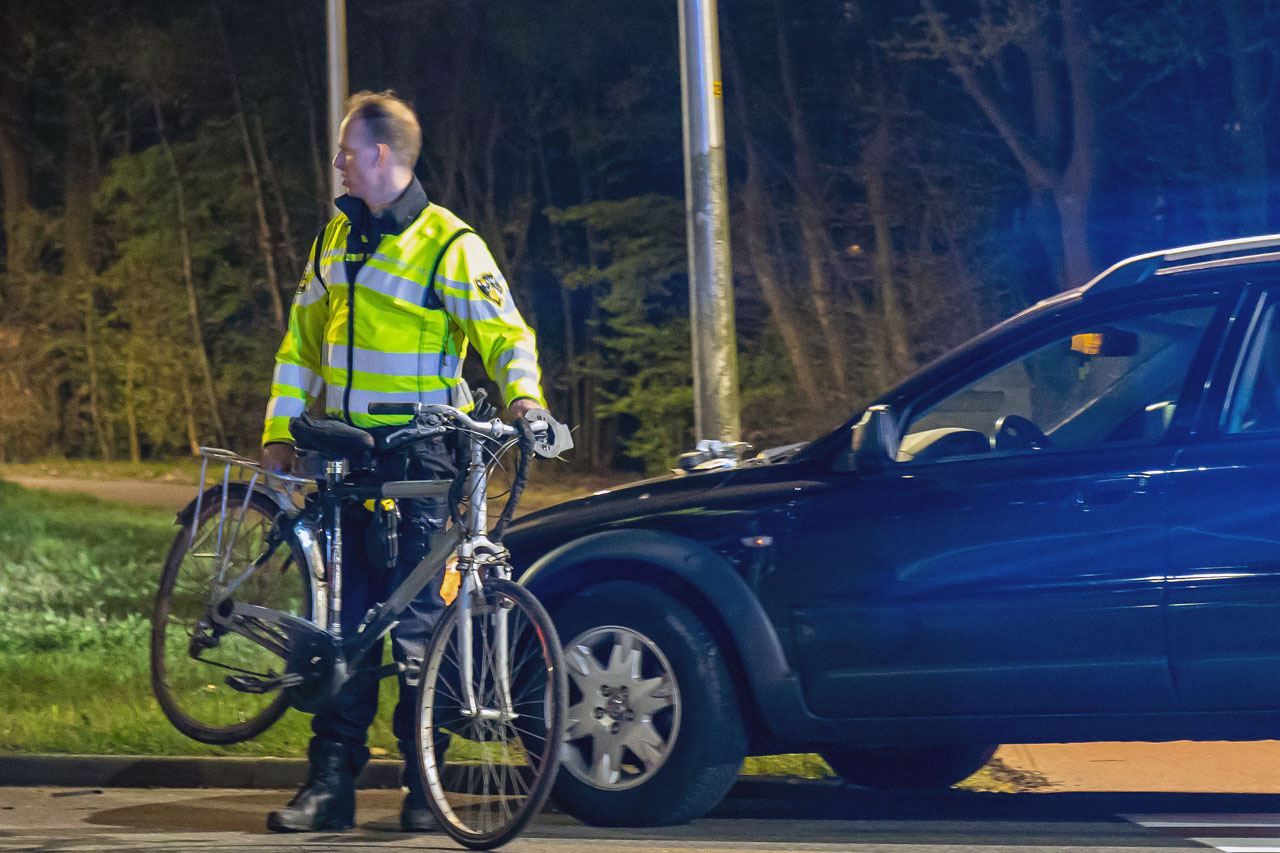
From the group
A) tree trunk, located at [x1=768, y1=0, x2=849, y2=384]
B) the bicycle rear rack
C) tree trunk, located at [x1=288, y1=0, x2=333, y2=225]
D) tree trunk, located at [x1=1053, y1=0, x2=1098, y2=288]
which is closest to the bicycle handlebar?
the bicycle rear rack

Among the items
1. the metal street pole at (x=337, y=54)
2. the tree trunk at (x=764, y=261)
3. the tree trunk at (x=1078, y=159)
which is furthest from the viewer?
the tree trunk at (x=764, y=261)

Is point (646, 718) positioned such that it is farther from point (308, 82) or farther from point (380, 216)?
point (308, 82)

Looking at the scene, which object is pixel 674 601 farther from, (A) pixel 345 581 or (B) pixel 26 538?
(B) pixel 26 538

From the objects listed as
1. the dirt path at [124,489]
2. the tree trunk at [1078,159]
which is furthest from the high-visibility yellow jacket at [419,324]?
the dirt path at [124,489]

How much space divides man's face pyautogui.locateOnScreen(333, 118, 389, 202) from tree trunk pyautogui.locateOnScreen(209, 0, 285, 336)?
2441 cm

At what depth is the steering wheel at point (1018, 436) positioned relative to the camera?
5.17 m

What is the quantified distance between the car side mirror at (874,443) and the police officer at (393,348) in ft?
2.97

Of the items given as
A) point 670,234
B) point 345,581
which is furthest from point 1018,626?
point 670,234

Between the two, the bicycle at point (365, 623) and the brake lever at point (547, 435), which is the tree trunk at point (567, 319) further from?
the brake lever at point (547, 435)

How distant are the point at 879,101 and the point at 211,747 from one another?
1404cm

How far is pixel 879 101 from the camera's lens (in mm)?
19062

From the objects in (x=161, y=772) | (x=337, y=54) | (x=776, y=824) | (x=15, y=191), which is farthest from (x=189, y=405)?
(x=776, y=824)

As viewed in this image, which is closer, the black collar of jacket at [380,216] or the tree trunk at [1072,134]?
the black collar of jacket at [380,216]

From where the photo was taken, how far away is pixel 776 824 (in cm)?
550
